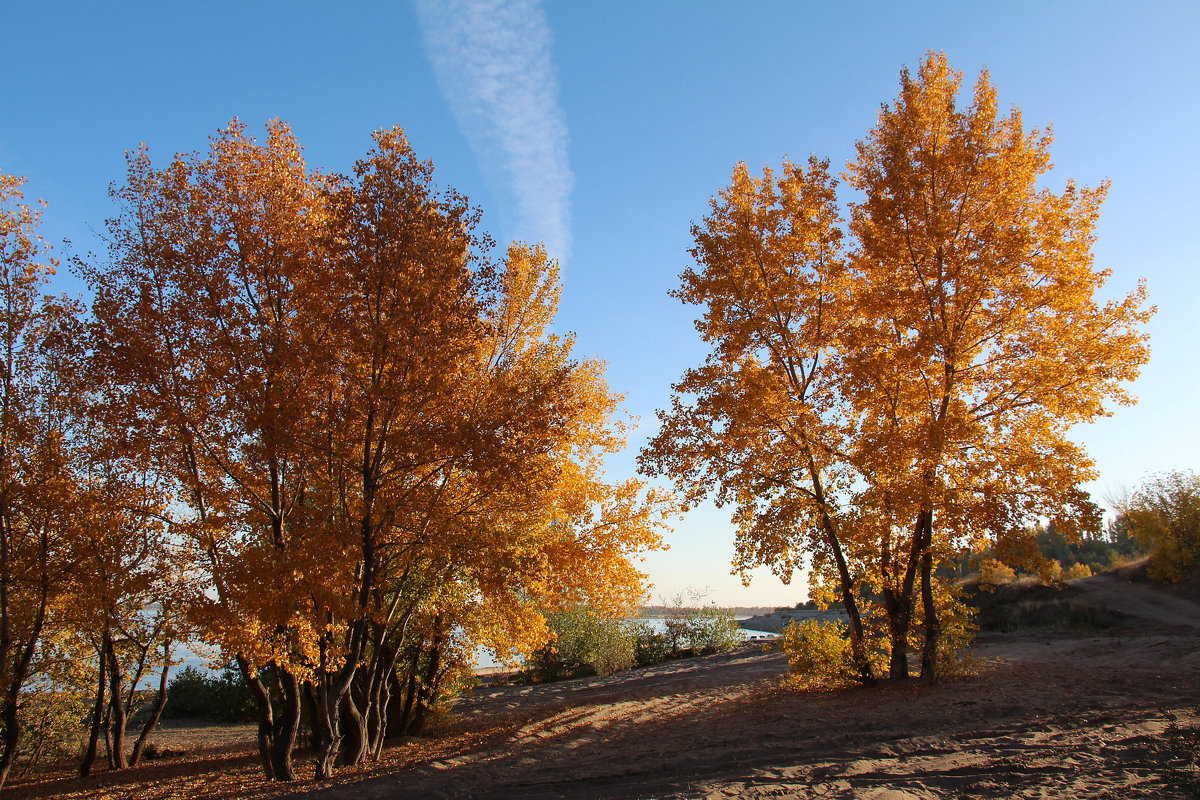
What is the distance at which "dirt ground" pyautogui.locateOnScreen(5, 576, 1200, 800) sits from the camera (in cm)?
594

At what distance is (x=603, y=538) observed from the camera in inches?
466

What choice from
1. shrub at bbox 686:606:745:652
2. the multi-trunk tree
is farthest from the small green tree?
the multi-trunk tree

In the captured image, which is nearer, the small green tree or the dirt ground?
the dirt ground

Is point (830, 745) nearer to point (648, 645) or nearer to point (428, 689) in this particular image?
point (428, 689)

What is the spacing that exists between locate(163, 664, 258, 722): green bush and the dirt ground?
25.1 feet

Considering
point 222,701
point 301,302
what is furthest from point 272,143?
point 222,701

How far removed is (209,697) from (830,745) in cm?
2473

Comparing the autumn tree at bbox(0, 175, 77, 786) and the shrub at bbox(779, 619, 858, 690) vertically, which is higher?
the autumn tree at bbox(0, 175, 77, 786)

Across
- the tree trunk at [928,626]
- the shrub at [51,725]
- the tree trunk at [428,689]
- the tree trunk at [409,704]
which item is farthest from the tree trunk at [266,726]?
the tree trunk at [928,626]

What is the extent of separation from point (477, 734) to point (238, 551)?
7.89 meters

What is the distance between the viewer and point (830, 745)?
301 inches

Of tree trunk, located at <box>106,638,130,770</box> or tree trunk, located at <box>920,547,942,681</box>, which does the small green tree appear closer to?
tree trunk, located at <box>920,547,942,681</box>

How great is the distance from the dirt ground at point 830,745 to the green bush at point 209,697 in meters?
7.64

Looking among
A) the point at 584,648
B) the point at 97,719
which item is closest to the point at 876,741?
the point at 97,719
